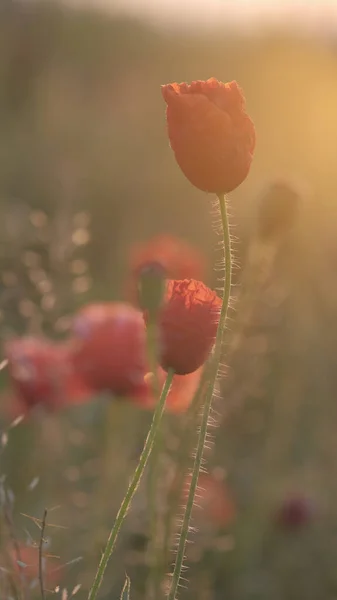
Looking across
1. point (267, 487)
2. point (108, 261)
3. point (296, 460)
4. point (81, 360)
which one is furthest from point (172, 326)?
point (108, 261)

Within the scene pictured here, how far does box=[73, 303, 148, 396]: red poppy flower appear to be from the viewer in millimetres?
1329

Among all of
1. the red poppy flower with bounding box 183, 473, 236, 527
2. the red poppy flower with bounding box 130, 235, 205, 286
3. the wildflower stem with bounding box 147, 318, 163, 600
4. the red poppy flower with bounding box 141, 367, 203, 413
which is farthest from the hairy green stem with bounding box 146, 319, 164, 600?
the red poppy flower with bounding box 130, 235, 205, 286

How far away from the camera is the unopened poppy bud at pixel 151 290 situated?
738mm

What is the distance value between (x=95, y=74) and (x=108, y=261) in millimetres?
2873

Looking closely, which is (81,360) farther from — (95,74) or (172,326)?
(95,74)

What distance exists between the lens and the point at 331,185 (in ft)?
10.9

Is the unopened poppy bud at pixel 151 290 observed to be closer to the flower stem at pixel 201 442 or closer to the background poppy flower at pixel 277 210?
the flower stem at pixel 201 442

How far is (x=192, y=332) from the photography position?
66 centimetres

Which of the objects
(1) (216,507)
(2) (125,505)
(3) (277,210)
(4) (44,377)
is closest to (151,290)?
(2) (125,505)

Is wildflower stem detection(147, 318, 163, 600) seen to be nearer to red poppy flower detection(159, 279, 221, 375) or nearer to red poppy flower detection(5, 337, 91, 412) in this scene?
red poppy flower detection(159, 279, 221, 375)

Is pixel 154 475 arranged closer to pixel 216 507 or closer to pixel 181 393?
pixel 181 393

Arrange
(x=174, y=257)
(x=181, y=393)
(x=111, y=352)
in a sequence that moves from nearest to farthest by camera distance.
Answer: (x=181, y=393)
(x=111, y=352)
(x=174, y=257)

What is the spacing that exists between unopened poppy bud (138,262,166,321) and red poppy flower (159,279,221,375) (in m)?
0.06

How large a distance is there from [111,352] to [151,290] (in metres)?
0.59
